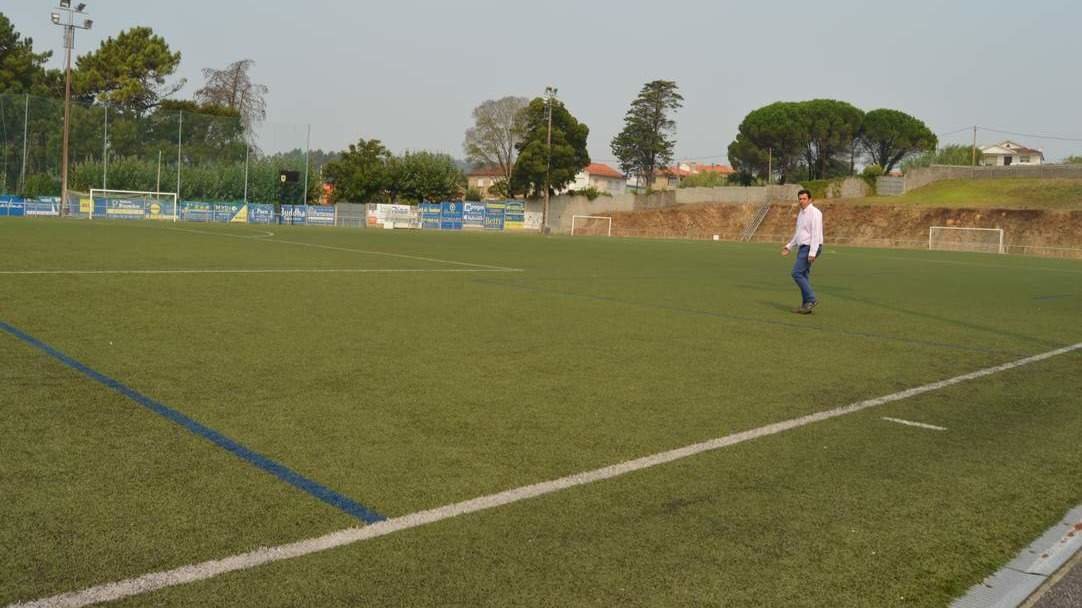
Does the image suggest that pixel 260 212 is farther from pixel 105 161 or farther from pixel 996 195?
pixel 996 195

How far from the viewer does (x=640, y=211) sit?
7719 cm

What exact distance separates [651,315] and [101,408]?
7.48m

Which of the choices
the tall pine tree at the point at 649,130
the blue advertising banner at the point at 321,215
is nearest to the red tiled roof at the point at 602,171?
the tall pine tree at the point at 649,130

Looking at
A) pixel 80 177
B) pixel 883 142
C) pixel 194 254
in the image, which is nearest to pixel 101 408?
pixel 194 254

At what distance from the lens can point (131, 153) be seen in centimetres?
5247

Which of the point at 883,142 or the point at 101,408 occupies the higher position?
the point at 883,142

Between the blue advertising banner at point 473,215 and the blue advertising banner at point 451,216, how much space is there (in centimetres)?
31

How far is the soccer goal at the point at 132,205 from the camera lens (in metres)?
50.8

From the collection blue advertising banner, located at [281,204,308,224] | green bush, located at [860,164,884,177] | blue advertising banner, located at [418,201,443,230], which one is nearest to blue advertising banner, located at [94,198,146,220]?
blue advertising banner, located at [281,204,308,224]

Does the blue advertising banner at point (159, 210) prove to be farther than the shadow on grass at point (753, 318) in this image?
Yes

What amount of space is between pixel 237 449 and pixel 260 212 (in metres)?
56.5

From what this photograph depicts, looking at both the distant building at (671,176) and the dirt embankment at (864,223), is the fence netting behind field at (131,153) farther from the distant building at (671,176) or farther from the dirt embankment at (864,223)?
the distant building at (671,176)

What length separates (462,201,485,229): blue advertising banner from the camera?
67.2 metres

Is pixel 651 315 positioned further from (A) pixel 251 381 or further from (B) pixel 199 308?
(A) pixel 251 381
